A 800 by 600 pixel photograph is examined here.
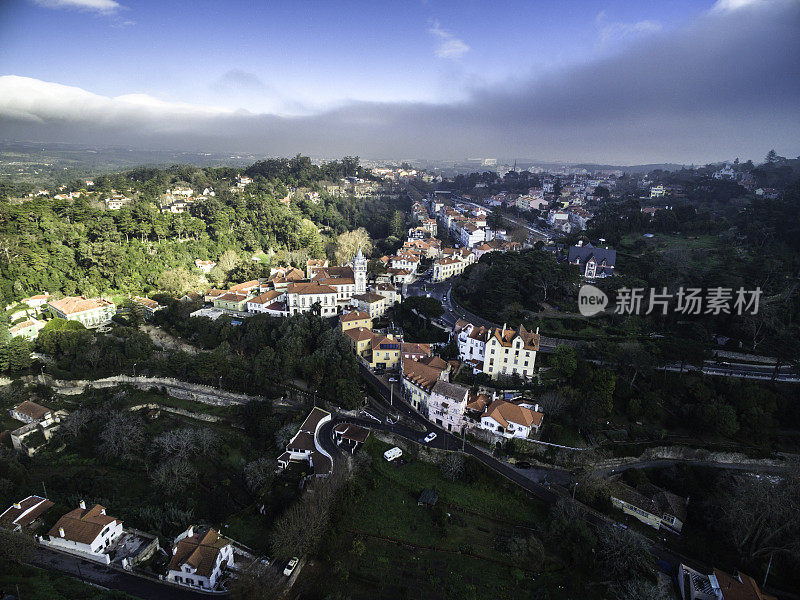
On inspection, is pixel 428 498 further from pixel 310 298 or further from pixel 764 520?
pixel 310 298

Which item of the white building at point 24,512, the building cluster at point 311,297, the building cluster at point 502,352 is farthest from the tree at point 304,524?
the building cluster at point 311,297

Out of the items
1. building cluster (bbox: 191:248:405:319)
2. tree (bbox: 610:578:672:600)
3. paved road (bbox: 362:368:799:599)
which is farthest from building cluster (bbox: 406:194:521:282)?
tree (bbox: 610:578:672:600)

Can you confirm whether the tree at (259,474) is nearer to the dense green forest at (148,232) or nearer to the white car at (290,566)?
the white car at (290,566)

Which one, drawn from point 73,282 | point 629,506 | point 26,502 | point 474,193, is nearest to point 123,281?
point 73,282

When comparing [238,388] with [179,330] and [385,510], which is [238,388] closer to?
[179,330]

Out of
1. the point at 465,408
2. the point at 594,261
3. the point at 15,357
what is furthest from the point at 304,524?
the point at 594,261

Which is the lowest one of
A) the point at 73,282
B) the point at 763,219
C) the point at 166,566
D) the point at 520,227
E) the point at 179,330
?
the point at 166,566
